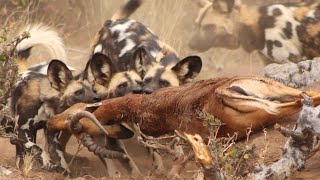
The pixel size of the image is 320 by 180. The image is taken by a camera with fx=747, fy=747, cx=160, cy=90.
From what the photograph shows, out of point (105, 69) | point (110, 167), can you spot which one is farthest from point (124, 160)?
point (105, 69)

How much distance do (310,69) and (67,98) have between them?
149 cm

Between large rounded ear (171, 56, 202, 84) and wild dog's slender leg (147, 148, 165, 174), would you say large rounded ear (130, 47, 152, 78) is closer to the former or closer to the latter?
large rounded ear (171, 56, 202, 84)

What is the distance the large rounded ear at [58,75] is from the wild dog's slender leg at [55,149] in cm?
29

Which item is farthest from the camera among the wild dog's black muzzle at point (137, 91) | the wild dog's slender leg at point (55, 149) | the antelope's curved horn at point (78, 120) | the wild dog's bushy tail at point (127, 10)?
the wild dog's bushy tail at point (127, 10)

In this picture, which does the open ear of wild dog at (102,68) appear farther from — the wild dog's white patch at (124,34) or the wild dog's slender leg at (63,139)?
the wild dog's white patch at (124,34)

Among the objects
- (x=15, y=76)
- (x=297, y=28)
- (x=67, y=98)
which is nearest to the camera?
(x=15, y=76)

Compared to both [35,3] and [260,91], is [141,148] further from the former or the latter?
[35,3]

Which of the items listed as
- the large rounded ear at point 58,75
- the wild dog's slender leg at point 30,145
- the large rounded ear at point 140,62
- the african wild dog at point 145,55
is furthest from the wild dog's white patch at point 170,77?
the wild dog's slender leg at point 30,145

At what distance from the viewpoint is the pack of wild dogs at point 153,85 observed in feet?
11.3

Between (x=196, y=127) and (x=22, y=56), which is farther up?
(x=22, y=56)

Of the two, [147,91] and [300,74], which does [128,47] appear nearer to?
[147,91]

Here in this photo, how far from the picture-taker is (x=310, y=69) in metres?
4.48

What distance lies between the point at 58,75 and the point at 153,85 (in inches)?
23.8

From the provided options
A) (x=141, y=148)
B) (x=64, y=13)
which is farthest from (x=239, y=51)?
(x=141, y=148)
